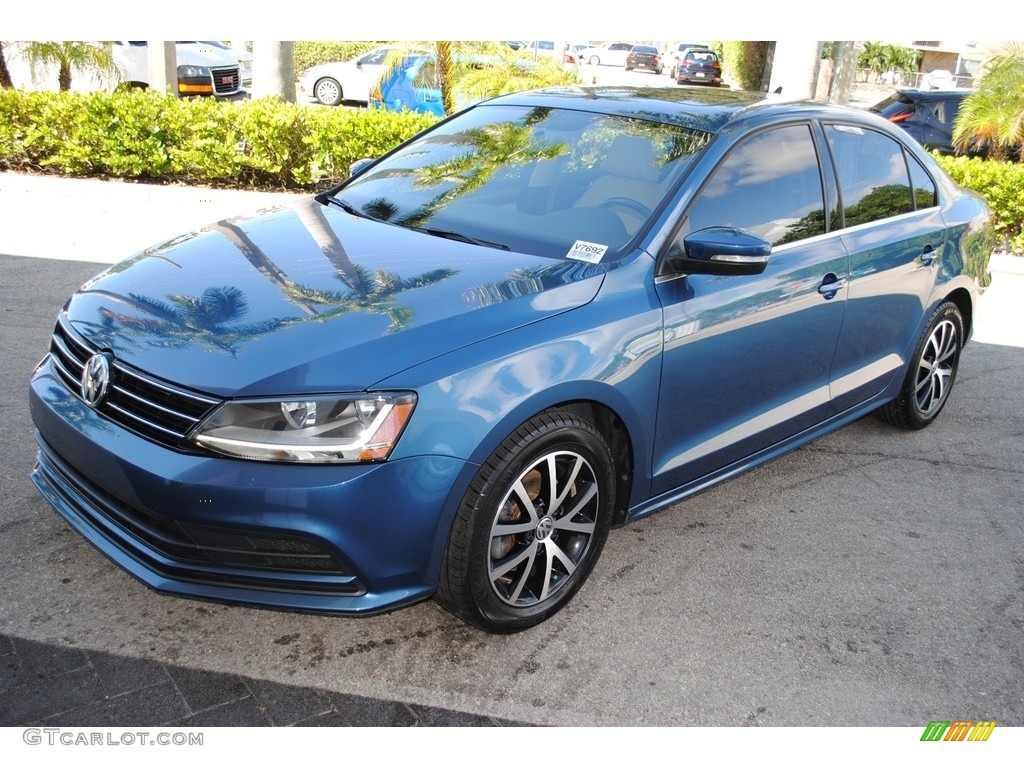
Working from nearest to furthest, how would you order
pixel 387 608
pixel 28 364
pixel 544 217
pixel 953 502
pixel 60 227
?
pixel 387 608 → pixel 544 217 → pixel 953 502 → pixel 28 364 → pixel 60 227

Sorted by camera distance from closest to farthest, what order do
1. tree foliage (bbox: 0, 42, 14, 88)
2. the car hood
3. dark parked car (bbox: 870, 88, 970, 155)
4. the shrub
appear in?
the car hood < tree foliage (bbox: 0, 42, 14, 88) < dark parked car (bbox: 870, 88, 970, 155) < the shrub

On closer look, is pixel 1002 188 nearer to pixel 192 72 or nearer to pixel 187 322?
pixel 187 322

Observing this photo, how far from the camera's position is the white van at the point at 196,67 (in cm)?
1570

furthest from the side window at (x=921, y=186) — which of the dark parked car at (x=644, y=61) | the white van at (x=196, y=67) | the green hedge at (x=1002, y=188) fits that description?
the dark parked car at (x=644, y=61)

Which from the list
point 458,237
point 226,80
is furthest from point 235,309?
point 226,80

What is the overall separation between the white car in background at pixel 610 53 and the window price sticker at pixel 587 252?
162 ft

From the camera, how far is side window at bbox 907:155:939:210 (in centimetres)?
492

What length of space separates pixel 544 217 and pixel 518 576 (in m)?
1.39

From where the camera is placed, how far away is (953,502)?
4.68 meters

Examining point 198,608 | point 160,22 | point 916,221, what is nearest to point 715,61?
point 160,22

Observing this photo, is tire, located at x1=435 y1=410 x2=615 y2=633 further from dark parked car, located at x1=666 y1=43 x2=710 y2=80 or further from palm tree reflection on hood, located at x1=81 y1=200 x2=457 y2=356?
dark parked car, located at x1=666 y1=43 x2=710 y2=80

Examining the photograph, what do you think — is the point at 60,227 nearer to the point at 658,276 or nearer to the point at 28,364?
the point at 28,364

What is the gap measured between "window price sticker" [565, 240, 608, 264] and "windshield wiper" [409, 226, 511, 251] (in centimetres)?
24

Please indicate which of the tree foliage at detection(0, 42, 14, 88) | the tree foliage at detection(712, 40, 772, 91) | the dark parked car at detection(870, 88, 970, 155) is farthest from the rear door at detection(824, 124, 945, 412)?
the tree foliage at detection(712, 40, 772, 91)
